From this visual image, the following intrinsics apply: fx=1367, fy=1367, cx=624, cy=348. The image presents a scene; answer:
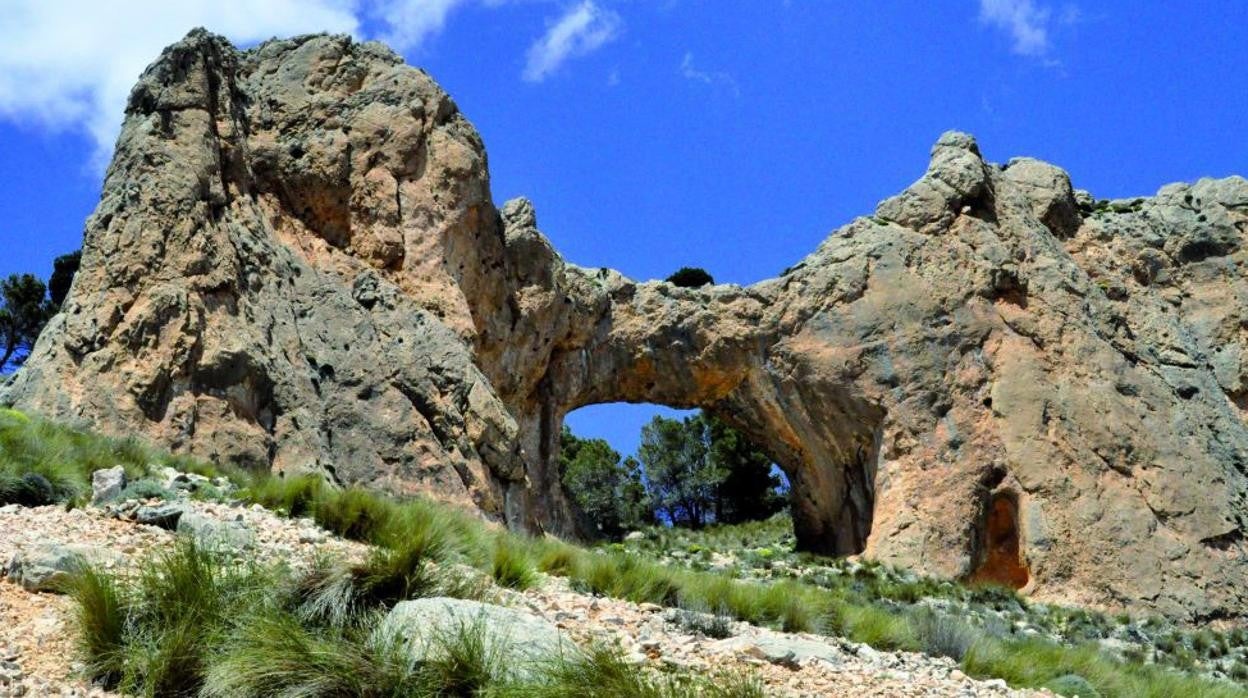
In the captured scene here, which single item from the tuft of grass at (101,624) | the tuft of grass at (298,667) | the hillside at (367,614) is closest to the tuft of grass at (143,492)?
the hillside at (367,614)

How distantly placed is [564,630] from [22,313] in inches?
1301

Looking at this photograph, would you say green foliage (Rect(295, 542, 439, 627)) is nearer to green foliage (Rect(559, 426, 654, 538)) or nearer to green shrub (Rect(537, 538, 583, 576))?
green shrub (Rect(537, 538, 583, 576))

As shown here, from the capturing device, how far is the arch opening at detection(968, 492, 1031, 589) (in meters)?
22.4

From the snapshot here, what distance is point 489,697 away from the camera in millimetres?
7645

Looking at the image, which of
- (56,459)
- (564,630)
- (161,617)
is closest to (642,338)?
(56,459)

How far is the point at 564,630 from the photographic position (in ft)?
29.8

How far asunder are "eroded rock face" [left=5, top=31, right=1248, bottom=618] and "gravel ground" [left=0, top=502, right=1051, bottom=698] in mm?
5702

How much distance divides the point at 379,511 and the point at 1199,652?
12.8 meters

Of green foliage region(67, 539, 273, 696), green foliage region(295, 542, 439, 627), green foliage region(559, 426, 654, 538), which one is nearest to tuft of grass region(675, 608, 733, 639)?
green foliage region(295, 542, 439, 627)

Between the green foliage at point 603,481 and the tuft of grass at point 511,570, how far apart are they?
1121 inches

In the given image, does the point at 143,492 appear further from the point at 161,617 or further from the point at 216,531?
the point at 161,617

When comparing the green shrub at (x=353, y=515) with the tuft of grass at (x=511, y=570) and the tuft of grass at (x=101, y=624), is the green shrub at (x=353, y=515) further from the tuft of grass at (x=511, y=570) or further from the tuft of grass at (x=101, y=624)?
the tuft of grass at (x=101, y=624)

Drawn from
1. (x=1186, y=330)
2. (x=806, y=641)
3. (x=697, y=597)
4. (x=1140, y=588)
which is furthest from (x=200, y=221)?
(x=1186, y=330)

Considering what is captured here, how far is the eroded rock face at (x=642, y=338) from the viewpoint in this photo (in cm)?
1761
